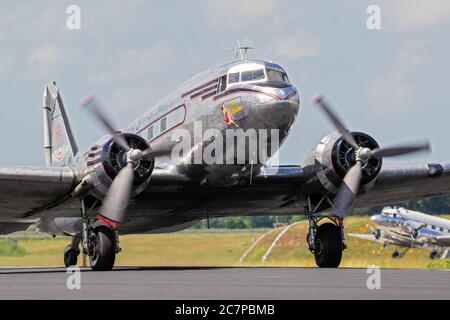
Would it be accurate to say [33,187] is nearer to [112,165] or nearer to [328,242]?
[112,165]

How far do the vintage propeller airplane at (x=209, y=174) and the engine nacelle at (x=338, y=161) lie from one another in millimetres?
27

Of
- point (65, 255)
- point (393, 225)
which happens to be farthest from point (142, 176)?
point (393, 225)

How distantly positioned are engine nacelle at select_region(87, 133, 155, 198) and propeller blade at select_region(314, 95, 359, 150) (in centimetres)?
510

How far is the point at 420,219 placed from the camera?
2667 inches

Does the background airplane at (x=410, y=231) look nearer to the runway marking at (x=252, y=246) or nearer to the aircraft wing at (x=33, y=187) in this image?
the runway marking at (x=252, y=246)

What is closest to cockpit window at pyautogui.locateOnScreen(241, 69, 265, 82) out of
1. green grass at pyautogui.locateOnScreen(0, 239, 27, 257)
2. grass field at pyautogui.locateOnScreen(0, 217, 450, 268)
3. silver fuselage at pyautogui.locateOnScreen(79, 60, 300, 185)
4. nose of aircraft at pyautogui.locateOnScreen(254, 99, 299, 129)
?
silver fuselage at pyautogui.locateOnScreen(79, 60, 300, 185)

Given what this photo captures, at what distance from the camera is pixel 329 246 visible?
25.8 meters

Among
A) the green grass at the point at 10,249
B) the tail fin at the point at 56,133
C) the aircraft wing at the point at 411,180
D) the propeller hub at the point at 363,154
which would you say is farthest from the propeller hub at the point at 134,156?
the green grass at the point at 10,249

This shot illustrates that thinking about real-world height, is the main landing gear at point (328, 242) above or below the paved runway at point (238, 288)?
below

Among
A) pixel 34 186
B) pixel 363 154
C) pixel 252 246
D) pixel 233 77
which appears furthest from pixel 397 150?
pixel 252 246

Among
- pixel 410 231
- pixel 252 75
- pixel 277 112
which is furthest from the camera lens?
pixel 410 231

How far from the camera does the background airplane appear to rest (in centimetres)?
6606

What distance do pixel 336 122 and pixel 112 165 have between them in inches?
243

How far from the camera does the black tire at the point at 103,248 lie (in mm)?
23969
